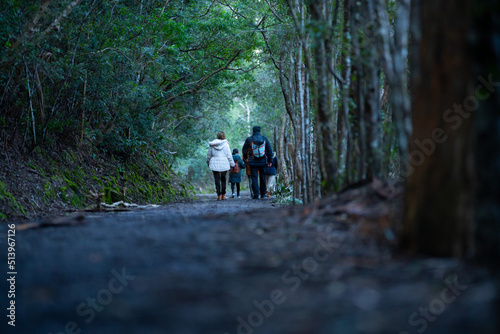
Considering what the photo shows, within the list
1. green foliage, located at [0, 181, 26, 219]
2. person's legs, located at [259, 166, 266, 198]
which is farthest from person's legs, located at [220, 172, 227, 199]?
green foliage, located at [0, 181, 26, 219]

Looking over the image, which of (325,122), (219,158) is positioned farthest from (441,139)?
(219,158)

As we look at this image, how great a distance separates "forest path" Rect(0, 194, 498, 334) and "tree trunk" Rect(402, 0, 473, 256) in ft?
0.64

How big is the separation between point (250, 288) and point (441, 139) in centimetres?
147

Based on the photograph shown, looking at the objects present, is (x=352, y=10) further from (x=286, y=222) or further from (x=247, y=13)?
(x=247, y=13)

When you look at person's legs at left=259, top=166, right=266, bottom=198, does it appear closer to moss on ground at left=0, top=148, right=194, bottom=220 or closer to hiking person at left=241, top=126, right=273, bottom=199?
hiking person at left=241, top=126, right=273, bottom=199

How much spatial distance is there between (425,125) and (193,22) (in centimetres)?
1511

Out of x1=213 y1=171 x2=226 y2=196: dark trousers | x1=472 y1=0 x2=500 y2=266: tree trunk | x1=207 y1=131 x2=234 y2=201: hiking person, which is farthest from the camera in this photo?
x1=213 y1=171 x2=226 y2=196: dark trousers

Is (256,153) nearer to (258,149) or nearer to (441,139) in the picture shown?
(258,149)

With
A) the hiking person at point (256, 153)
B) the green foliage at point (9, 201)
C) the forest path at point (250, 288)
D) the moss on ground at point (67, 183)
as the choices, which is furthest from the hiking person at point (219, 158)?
the forest path at point (250, 288)

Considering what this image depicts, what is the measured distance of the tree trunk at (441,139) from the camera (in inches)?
123

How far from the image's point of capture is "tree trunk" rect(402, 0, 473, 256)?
3127 millimetres

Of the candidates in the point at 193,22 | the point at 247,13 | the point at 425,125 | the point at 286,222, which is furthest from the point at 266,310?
the point at 247,13

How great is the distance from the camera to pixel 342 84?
21.8ft

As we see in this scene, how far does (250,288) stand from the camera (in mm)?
2961
